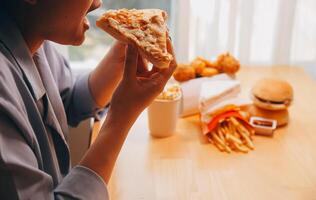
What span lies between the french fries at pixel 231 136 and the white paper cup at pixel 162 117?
114mm

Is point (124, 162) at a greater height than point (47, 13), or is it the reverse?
point (47, 13)

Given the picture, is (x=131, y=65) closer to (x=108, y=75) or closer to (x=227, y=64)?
(x=108, y=75)

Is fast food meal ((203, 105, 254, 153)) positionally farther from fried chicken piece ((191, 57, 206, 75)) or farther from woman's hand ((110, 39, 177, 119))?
woman's hand ((110, 39, 177, 119))

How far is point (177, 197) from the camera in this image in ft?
3.03

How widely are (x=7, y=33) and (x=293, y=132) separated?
825mm

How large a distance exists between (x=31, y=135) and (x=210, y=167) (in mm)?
486

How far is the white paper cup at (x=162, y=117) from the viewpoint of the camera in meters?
1.13

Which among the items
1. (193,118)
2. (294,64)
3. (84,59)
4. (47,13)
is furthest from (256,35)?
(47,13)

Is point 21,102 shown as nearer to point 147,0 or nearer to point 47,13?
point 47,13

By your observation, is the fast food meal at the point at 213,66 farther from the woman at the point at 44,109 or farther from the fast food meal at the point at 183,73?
the woman at the point at 44,109

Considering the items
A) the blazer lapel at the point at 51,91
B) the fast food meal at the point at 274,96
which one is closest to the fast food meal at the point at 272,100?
the fast food meal at the point at 274,96

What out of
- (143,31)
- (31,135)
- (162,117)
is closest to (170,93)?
(162,117)

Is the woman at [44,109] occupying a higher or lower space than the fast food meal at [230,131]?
higher

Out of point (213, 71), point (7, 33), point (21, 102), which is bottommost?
point (213, 71)
